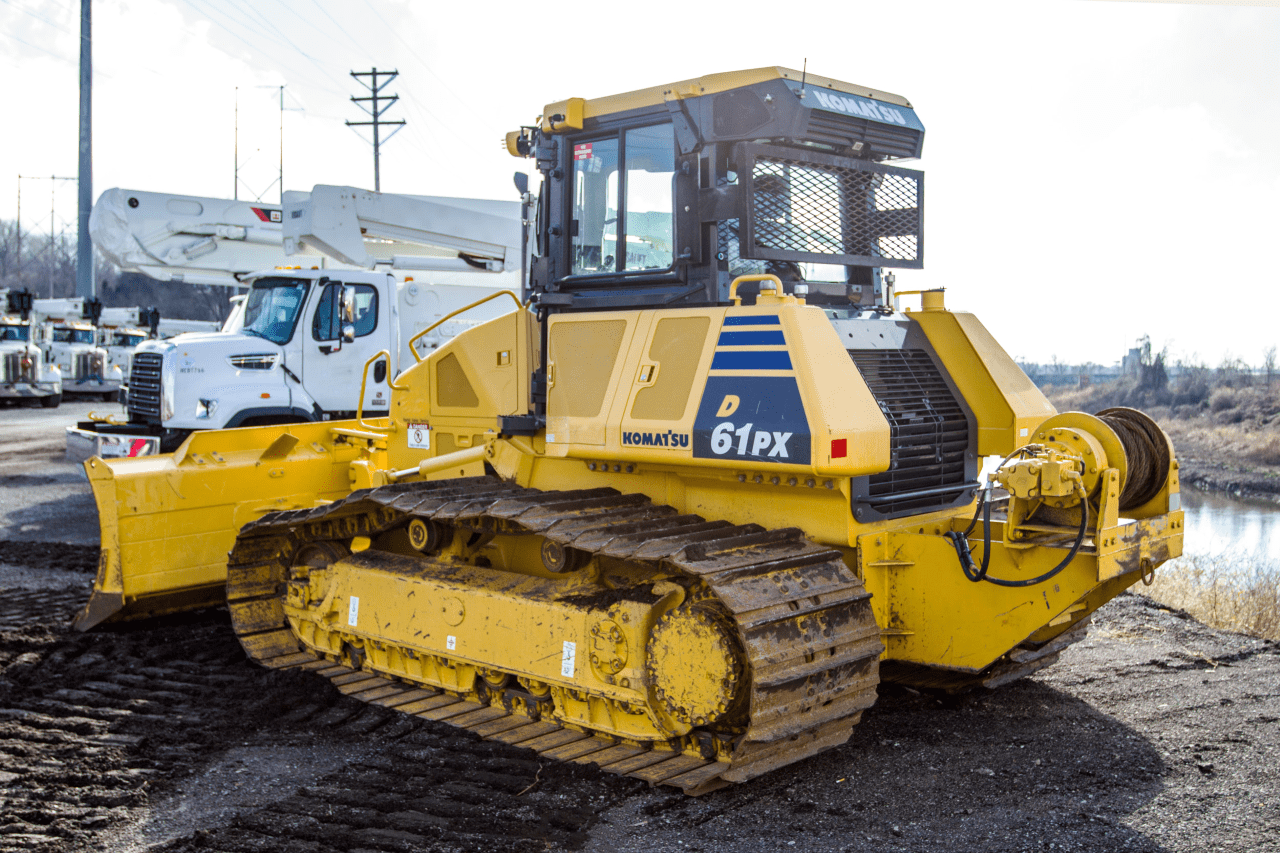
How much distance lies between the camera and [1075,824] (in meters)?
4.27

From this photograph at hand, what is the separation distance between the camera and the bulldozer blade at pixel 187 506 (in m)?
6.96

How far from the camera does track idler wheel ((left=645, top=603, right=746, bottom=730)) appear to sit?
4.39 m

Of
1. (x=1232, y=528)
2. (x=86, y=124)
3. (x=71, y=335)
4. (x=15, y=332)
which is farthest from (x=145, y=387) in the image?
(x=71, y=335)

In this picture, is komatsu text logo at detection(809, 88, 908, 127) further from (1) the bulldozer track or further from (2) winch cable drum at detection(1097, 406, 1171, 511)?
(1) the bulldozer track

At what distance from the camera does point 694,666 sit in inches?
178

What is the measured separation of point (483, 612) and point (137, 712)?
197cm

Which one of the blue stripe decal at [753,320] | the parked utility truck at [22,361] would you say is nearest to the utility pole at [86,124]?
the parked utility truck at [22,361]

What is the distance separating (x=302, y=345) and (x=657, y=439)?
7636 millimetres

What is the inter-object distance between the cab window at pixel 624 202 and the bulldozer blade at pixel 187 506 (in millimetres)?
2592

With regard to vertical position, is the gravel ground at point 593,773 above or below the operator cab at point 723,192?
below

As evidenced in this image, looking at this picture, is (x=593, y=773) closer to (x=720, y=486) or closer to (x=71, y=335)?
(x=720, y=486)

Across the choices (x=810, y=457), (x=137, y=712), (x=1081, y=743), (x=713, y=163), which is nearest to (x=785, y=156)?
(x=713, y=163)

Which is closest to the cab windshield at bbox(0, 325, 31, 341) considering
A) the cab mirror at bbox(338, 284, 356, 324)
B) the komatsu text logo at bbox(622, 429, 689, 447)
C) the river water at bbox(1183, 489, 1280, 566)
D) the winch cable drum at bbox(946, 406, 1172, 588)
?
the cab mirror at bbox(338, 284, 356, 324)

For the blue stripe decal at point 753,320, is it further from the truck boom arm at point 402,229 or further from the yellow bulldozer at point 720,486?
the truck boom arm at point 402,229
